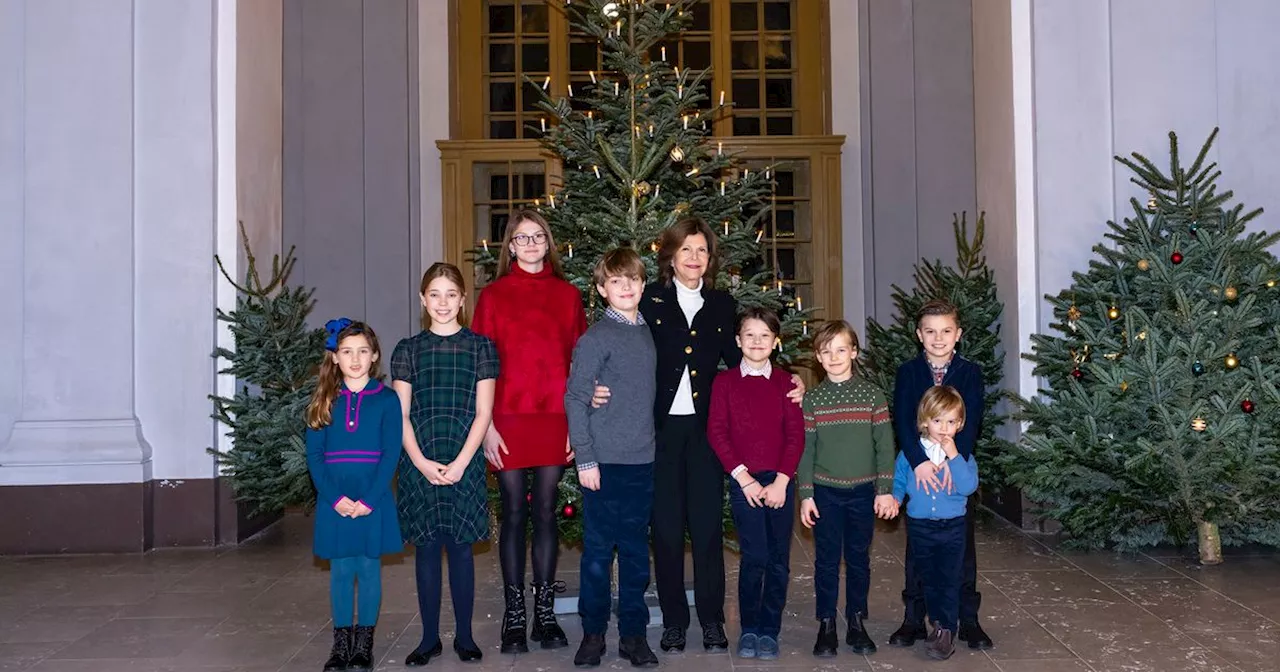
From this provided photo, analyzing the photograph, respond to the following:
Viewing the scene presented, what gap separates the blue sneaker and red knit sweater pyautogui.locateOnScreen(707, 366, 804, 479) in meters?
0.67

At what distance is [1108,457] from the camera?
668cm

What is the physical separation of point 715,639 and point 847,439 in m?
1.00


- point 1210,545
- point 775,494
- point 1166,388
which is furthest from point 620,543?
point 1210,545

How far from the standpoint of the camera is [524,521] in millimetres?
5227

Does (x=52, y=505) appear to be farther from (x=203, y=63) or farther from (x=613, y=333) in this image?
(x=613, y=333)

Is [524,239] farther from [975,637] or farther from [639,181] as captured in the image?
[975,637]

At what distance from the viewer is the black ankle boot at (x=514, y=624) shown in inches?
199

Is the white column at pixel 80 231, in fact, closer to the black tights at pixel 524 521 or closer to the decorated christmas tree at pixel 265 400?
the decorated christmas tree at pixel 265 400

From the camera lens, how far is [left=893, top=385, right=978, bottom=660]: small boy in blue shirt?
4.89 m

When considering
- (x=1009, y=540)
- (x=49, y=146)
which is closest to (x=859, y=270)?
(x=1009, y=540)

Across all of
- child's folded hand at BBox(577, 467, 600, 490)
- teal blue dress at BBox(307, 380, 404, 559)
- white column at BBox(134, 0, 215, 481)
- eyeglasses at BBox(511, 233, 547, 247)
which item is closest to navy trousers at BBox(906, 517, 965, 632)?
child's folded hand at BBox(577, 467, 600, 490)

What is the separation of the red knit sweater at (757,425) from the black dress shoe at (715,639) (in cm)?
68

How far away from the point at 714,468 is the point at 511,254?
4.21 ft

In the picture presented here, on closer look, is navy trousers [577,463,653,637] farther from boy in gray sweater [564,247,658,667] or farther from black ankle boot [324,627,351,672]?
black ankle boot [324,627,351,672]
